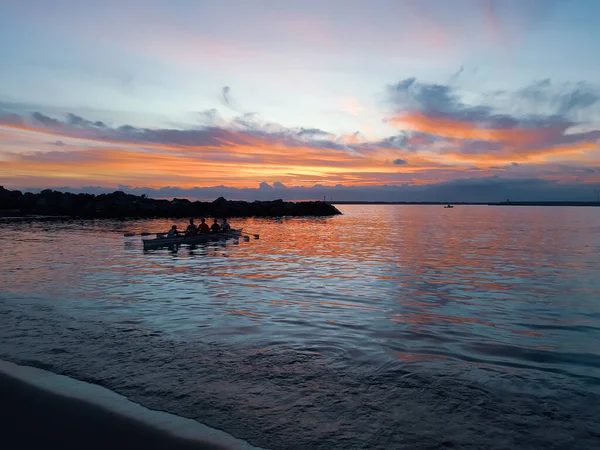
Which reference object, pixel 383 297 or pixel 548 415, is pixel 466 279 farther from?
pixel 548 415

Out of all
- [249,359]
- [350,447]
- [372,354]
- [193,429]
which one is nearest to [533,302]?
[372,354]

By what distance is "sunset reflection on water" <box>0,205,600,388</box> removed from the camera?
11499 millimetres

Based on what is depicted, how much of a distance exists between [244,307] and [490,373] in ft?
29.1

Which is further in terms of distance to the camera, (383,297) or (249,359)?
(383,297)

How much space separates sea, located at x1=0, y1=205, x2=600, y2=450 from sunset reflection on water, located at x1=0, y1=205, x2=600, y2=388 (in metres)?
0.09

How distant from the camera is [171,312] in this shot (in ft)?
48.2

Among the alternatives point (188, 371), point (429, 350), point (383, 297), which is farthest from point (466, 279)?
point (188, 371)

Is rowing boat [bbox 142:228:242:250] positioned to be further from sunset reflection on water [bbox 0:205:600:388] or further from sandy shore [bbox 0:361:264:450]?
sandy shore [bbox 0:361:264:450]

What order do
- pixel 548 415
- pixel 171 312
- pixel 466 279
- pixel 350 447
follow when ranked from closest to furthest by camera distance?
1. pixel 350 447
2. pixel 548 415
3. pixel 171 312
4. pixel 466 279

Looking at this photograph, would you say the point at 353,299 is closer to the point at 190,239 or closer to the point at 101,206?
the point at 190,239

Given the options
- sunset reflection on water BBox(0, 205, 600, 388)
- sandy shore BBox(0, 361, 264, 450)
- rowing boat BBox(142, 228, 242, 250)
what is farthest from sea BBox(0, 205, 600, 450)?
rowing boat BBox(142, 228, 242, 250)

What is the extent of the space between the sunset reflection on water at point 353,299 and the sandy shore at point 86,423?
4150 millimetres

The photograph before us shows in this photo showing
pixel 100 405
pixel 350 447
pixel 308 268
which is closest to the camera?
pixel 350 447

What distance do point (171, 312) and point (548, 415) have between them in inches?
445
